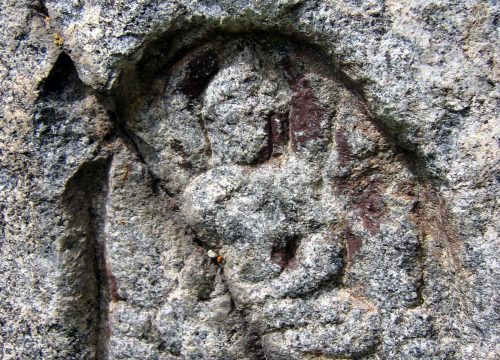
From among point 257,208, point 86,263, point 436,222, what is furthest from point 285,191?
point 86,263

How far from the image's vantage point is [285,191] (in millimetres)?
1074

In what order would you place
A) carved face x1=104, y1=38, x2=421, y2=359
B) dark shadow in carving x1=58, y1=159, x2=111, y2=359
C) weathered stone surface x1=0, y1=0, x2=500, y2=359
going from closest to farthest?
weathered stone surface x1=0, y1=0, x2=500, y2=359 < carved face x1=104, y1=38, x2=421, y2=359 < dark shadow in carving x1=58, y1=159, x2=111, y2=359

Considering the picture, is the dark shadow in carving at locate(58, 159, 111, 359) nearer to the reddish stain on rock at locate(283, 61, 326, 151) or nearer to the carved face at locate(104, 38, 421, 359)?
the carved face at locate(104, 38, 421, 359)

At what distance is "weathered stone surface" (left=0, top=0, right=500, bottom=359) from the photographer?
3.07ft

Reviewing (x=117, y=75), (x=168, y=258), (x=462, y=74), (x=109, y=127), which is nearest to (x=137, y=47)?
(x=117, y=75)

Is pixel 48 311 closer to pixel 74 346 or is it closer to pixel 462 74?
pixel 74 346

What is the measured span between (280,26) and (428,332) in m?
0.57

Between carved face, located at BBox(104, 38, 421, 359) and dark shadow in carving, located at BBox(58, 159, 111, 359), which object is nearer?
carved face, located at BBox(104, 38, 421, 359)

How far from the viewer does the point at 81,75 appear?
1073 mm

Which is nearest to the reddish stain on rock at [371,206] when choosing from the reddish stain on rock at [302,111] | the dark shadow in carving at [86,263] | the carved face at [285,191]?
Answer: the carved face at [285,191]

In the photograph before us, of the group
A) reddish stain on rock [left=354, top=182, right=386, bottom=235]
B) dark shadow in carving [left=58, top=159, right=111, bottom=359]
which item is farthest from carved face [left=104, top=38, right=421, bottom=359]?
dark shadow in carving [left=58, top=159, right=111, bottom=359]

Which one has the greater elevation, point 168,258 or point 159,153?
point 159,153

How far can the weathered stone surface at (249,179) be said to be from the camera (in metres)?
0.94

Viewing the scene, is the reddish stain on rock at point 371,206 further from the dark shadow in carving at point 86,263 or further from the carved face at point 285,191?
the dark shadow in carving at point 86,263
